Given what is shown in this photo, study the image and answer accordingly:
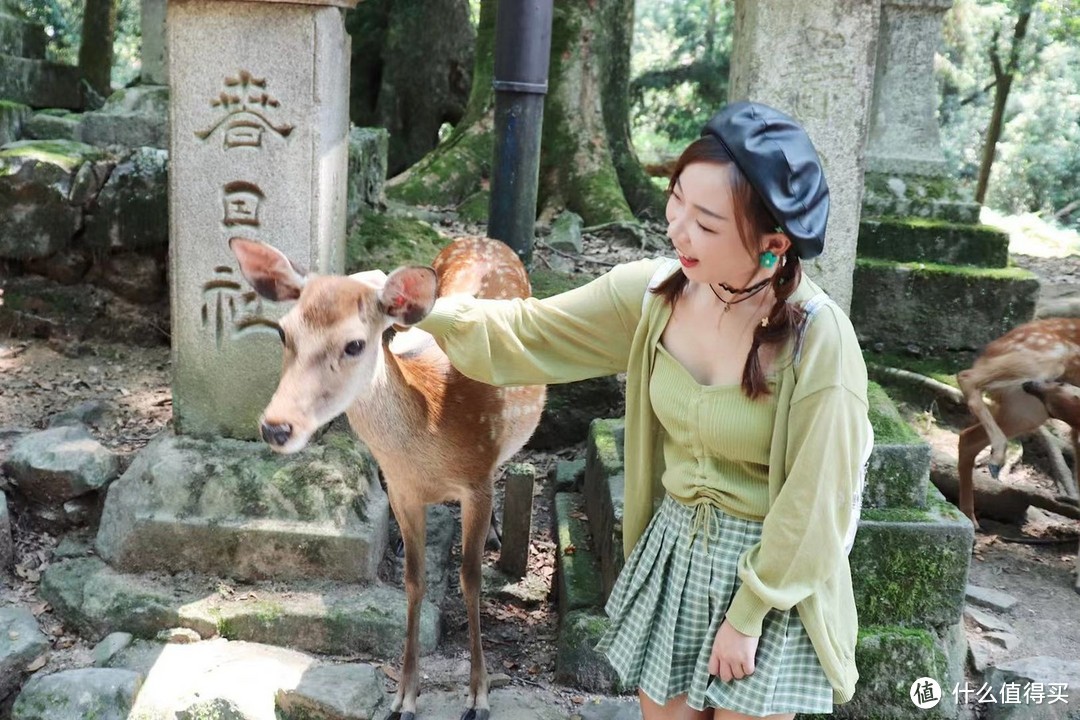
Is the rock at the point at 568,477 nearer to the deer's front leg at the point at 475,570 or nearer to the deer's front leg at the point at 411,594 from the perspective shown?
the deer's front leg at the point at 475,570

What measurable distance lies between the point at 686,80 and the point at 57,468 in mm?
13397

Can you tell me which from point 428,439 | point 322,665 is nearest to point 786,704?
point 428,439

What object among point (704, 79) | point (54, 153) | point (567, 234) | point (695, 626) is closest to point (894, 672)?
point (695, 626)

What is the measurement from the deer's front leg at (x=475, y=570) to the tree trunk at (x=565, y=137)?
5.07m

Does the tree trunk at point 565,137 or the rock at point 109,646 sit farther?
the tree trunk at point 565,137

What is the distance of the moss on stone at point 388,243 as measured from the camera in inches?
223

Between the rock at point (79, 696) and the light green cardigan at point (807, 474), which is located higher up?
the light green cardigan at point (807, 474)

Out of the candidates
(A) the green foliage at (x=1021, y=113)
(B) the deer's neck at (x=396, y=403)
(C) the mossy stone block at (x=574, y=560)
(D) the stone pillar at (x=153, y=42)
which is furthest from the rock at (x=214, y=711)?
(A) the green foliage at (x=1021, y=113)

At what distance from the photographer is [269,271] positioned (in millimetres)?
2980

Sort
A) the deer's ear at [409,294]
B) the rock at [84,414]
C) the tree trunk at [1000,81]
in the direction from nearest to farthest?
1. the deer's ear at [409,294]
2. the rock at [84,414]
3. the tree trunk at [1000,81]

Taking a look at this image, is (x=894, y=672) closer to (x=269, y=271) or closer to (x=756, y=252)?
(x=756, y=252)

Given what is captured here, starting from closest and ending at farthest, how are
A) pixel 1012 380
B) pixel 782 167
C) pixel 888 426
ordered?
pixel 782 167 → pixel 888 426 → pixel 1012 380

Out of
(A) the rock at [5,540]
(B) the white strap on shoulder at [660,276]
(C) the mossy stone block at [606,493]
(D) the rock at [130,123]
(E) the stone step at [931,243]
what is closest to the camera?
(B) the white strap on shoulder at [660,276]

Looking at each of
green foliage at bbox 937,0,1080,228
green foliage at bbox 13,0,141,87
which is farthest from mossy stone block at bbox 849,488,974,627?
green foliage at bbox 937,0,1080,228
